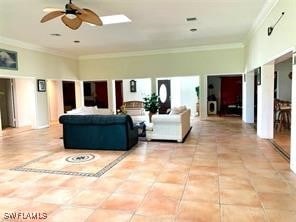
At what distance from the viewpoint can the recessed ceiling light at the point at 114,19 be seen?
538cm

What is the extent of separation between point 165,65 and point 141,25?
4057 mm

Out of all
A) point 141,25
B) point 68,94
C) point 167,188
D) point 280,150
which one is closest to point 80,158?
point 167,188

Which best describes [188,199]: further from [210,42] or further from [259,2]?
[210,42]

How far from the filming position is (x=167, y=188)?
318cm

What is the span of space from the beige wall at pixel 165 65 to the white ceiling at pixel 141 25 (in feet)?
2.23

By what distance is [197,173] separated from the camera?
3719mm

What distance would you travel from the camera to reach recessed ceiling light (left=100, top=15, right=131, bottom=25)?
5383mm

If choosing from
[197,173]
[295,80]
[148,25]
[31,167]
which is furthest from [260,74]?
[31,167]

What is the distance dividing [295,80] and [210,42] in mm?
5488

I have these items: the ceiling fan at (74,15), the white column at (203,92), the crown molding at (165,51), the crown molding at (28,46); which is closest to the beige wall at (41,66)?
the crown molding at (28,46)

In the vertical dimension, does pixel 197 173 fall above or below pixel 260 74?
below

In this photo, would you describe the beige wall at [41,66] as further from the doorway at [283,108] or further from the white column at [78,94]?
the doorway at [283,108]

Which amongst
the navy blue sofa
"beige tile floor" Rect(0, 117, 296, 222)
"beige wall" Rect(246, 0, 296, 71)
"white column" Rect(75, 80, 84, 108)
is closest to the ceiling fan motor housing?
the navy blue sofa

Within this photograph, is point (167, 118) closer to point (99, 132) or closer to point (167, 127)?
point (167, 127)
